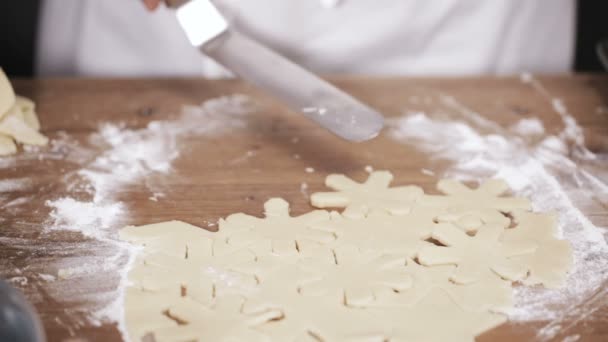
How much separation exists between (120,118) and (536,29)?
2.51 ft

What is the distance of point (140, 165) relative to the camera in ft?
3.23

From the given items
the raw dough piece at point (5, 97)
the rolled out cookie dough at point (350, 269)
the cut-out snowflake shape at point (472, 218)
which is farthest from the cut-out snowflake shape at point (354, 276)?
the raw dough piece at point (5, 97)

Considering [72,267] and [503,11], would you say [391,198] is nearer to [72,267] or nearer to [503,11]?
[72,267]

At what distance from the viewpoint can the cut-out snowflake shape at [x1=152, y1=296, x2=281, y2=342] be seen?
2.25ft

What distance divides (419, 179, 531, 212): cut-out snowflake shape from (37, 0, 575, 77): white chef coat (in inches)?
15.3

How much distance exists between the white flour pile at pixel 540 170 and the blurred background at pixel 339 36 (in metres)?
0.14

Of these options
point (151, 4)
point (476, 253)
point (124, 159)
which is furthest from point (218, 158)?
point (476, 253)

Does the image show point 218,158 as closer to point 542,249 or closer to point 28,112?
point 28,112

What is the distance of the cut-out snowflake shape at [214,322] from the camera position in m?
0.69

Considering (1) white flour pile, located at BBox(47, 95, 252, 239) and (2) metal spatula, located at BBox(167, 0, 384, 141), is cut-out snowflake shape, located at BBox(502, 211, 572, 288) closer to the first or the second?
(2) metal spatula, located at BBox(167, 0, 384, 141)

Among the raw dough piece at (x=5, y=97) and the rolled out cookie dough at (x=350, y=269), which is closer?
the rolled out cookie dough at (x=350, y=269)

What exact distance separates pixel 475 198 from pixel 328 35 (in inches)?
17.3

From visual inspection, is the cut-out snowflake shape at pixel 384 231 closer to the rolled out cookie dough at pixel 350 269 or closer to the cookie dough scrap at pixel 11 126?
the rolled out cookie dough at pixel 350 269

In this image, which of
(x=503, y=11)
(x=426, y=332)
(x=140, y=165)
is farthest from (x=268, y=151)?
(x=503, y=11)
